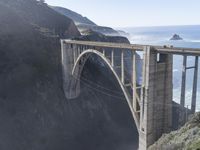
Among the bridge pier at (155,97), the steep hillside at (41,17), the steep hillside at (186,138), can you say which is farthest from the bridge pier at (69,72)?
the steep hillside at (186,138)

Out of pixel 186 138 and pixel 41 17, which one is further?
pixel 41 17

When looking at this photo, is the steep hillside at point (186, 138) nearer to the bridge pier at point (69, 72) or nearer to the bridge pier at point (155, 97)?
the bridge pier at point (155, 97)

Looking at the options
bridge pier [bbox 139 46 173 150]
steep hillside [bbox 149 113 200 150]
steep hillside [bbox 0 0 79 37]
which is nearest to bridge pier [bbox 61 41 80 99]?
steep hillside [bbox 0 0 79 37]

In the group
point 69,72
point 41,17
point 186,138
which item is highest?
point 41,17

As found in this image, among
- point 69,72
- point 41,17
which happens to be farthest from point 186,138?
point 41,17

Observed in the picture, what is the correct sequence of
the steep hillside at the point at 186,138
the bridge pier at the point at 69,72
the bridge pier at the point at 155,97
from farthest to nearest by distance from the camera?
the bridge pier at the point at 69,72 → the bridge pier at the point at 155,97 → the steep hillside at the point at 186,138

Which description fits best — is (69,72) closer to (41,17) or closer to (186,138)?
(41,17)

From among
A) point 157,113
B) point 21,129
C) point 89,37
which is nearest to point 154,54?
point 157,113

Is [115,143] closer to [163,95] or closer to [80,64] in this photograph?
[80,64]
